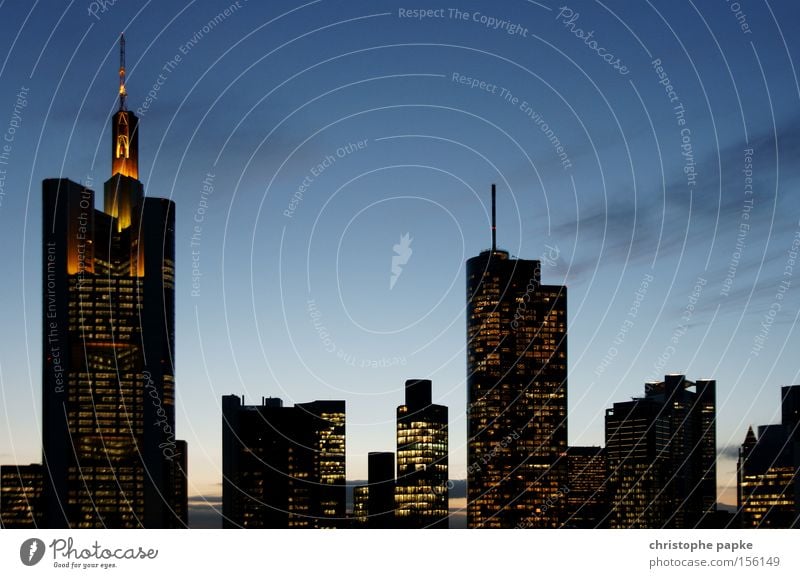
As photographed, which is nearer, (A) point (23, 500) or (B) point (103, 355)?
(B) point (103, 355)

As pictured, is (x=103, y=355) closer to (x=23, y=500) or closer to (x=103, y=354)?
(x=103, y=354)

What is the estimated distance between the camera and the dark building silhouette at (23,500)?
184 m

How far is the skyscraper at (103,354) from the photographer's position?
162000mm

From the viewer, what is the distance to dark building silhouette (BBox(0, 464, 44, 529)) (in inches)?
7239

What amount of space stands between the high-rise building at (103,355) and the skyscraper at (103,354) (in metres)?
0.20

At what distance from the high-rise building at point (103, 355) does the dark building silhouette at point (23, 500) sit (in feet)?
6.99

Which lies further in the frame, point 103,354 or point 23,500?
point 23,500

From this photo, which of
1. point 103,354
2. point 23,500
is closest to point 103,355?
point 103,354

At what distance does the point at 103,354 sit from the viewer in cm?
16875

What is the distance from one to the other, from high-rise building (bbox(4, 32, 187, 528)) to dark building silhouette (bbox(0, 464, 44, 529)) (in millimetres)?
2131

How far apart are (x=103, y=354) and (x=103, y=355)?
5.4 inches

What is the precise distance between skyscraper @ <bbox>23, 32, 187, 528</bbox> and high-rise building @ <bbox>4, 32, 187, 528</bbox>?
0.20 metres
